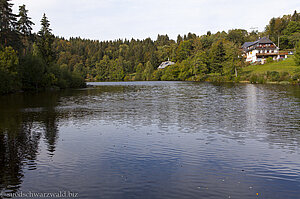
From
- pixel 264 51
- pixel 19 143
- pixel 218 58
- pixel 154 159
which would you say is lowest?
pixel 154 159

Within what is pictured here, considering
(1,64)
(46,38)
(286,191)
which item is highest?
(46,38)

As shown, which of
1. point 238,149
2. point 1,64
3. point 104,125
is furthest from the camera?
point 1,64

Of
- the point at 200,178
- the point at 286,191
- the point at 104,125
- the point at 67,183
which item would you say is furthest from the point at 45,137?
A: the point at 286,191

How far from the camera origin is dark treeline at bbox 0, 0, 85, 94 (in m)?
67.2

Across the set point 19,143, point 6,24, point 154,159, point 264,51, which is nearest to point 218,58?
point 264,51

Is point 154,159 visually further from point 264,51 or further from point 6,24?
point 264,51

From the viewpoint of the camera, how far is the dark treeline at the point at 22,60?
67250 millimetres

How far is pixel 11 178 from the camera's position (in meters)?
13.0

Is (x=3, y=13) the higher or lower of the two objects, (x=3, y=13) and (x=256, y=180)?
the higher

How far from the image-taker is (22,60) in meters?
80.7

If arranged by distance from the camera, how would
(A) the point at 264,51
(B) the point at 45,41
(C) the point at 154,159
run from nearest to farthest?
(C) the point at 154,159 → (B) the point at 45,41 → (A) the point at 264,51

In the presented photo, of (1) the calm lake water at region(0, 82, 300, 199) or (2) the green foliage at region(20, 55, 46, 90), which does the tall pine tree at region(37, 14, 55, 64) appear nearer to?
(2) the green foliage at region(20, 55, 46, 90)

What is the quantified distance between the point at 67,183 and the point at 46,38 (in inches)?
3915

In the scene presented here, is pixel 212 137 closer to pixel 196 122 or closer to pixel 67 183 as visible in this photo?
pixel 196 122
